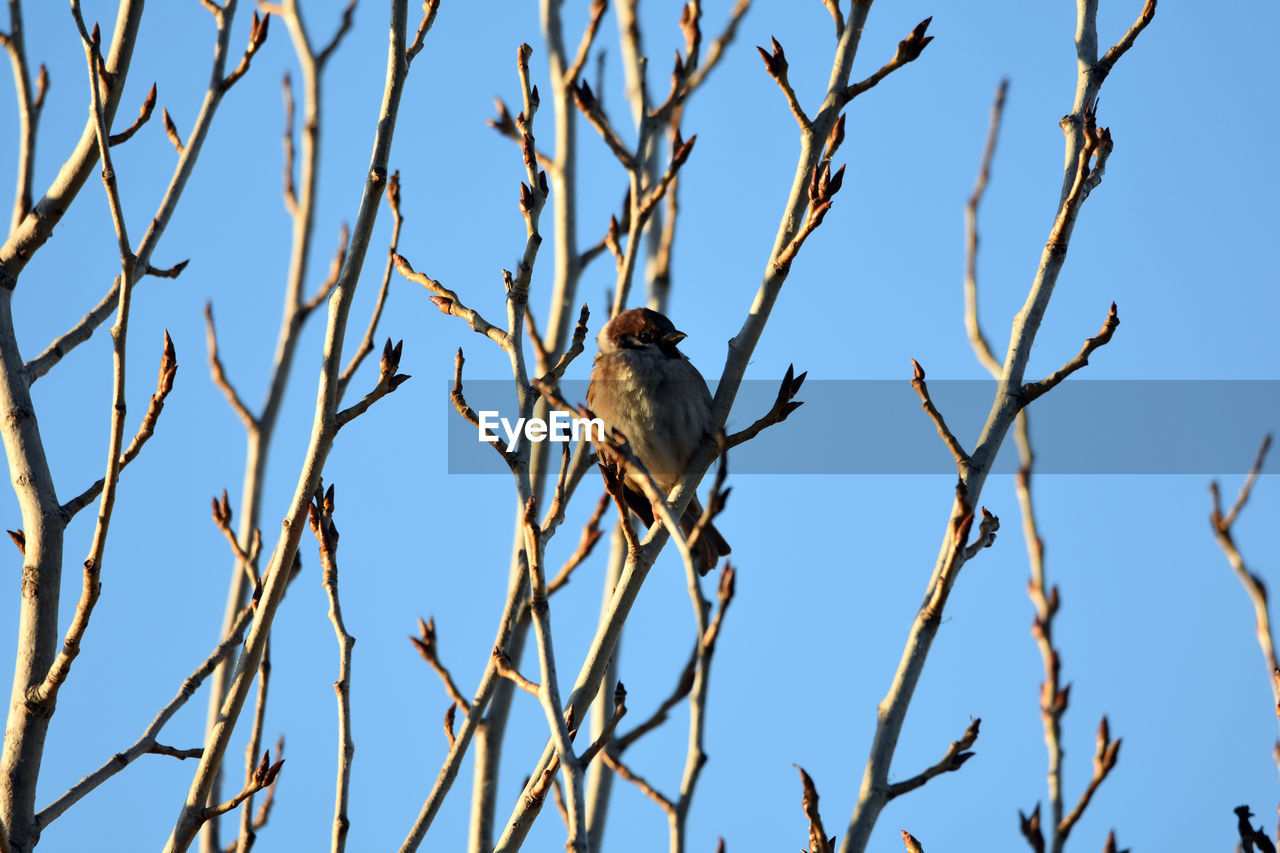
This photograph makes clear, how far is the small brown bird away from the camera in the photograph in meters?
4.93

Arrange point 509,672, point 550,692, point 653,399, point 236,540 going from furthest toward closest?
1. point 653,399
2. point 236,540
3. point 509,672
4. point 550,692

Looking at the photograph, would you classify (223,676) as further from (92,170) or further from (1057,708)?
(1057,708)

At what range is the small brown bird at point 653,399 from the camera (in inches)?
194

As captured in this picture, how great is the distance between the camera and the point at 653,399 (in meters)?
4.98

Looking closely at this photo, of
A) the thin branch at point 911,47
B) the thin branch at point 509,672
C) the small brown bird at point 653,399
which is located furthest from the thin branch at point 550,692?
the small brown bird at point 653,399

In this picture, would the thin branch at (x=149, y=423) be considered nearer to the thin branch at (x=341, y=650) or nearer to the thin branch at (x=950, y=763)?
the thin branch at (x=341, y=650)

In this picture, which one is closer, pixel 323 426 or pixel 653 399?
pixel 323 426

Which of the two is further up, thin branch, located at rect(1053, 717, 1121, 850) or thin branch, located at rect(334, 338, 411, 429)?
thin branch, located at rect(334, 338, 411, 429)

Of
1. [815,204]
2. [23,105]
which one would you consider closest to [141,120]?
[23,105]

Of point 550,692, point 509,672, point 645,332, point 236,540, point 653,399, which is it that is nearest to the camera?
point 550,692

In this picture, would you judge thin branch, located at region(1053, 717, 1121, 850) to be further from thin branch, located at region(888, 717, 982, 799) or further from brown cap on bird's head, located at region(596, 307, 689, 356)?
brown cap on bird's head, located at region(596, 307, 689, 356)

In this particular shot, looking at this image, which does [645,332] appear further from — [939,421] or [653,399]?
[939,421]

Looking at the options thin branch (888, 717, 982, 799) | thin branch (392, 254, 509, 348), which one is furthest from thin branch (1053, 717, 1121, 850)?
thin branch (392, 254, 509, 348)

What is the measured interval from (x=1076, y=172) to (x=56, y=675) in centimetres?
259
